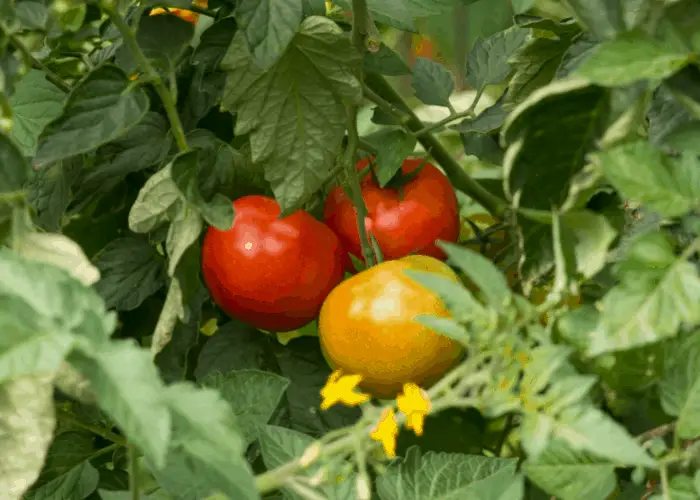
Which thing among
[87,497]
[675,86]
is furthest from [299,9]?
[87,497]

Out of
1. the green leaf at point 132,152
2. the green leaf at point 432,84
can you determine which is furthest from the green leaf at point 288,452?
the green leaf at point 432,84

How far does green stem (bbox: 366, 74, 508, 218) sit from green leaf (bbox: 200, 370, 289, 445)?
227 millimetres

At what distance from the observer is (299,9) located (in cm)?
50

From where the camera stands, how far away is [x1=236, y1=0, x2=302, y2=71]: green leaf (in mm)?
497

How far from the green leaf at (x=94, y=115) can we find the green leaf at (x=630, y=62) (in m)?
0.26

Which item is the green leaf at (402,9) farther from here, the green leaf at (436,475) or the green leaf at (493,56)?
the green leaf at (436,475)

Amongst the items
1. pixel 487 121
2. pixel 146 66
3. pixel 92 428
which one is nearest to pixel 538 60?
pixel 487 121

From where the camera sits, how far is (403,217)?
2.06ft

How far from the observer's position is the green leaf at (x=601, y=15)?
45 cm

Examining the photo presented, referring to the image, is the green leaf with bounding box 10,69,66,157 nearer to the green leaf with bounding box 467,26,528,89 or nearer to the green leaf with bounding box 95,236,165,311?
the green leaf with bounding box 95,236,165,311

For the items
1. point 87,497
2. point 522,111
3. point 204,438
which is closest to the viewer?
point 204,438

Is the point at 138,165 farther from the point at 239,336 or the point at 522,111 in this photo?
the point at 522,111

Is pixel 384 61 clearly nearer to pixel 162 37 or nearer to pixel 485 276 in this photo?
pixel 162 37

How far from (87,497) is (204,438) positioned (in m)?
0.32
